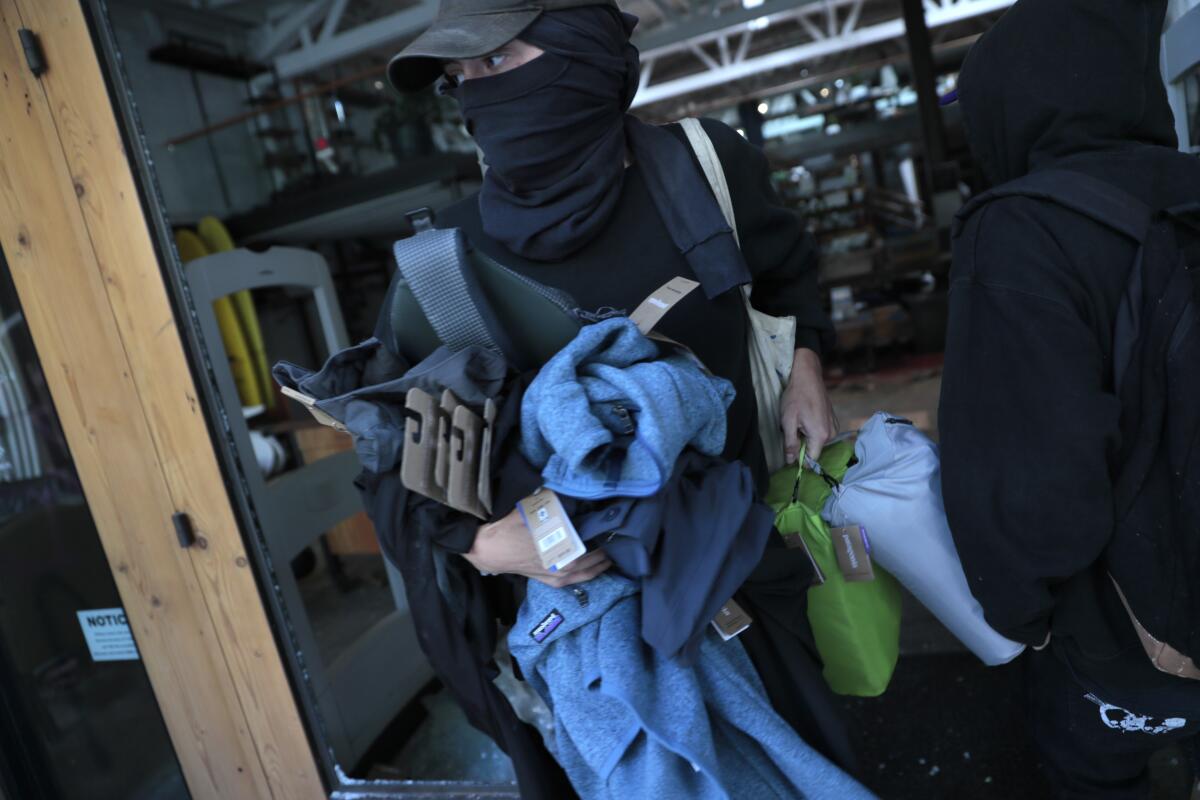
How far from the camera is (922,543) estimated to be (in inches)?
47.9

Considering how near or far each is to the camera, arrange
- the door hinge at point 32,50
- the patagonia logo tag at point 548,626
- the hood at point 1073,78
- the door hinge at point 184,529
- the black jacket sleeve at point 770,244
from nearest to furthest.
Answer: the patagonia logo tag at point 548,626 → the hood at point 1073,78 → the black jacket sleeve at point 770,244 → the door hinge at point 32,50 → the door hinge at point 184,529

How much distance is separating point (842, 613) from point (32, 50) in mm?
2025

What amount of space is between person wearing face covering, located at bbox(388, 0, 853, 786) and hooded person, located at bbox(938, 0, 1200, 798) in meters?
0.30

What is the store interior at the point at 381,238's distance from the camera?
2.13 metres

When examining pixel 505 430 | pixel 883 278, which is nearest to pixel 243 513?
pixel 505 430

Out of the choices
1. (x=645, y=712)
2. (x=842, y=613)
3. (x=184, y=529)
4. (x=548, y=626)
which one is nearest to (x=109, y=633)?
(x=184, y=529)

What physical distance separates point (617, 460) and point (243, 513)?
1.35m

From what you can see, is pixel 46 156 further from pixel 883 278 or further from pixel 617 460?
pixel 883 278

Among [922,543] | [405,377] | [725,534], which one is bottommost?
[922,543]

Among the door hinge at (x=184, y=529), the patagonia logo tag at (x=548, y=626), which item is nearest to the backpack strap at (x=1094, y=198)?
the patagonia logo tag at (x=548, y=626)

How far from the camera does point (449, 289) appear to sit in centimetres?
95

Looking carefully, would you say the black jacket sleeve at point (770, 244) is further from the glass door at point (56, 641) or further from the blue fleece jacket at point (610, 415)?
the glass door at point (56, 641)

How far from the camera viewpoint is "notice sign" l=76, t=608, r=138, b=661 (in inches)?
80.4

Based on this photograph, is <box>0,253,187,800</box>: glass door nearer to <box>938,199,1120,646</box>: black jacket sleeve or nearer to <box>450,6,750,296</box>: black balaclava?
<box>450,6,750,296</box>: black balaclava
